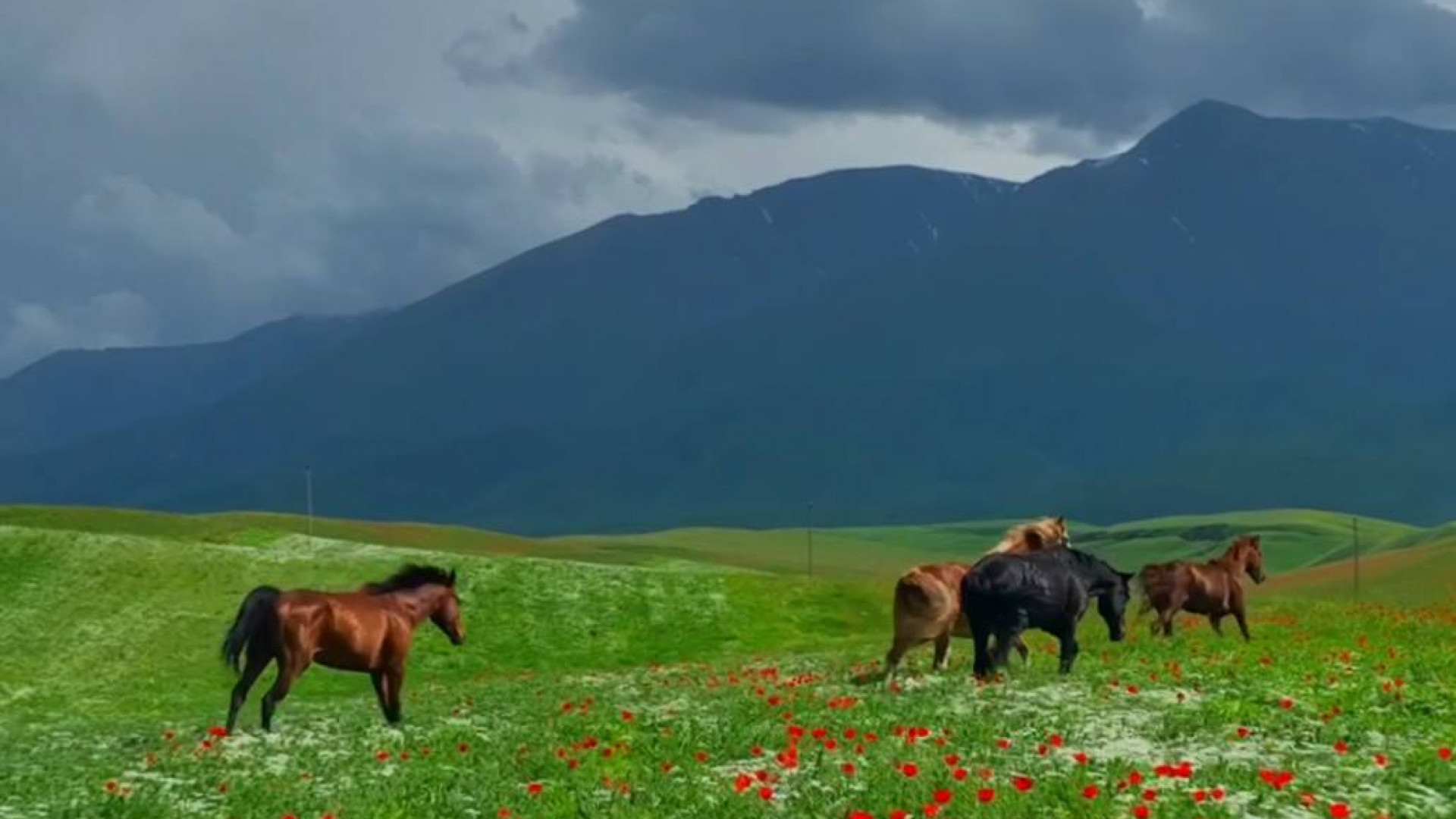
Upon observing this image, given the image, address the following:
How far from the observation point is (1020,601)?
100 ft

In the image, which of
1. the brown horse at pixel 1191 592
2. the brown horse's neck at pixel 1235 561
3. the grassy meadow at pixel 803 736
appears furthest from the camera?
the brown horse's neck at pixel 1235 561

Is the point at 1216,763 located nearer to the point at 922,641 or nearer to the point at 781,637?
the point at 922,641

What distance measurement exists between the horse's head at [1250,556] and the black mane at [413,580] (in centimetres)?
2467

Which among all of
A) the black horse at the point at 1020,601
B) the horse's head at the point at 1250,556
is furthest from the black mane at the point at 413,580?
the horse's head at the point at 1250,556

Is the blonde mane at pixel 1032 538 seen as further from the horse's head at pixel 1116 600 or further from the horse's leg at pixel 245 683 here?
the horse's leg at pixel 245 683

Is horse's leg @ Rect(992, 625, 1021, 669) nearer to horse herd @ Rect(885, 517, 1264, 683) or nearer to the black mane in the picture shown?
horse herd @ Rect(885, 517, 1264, 683)

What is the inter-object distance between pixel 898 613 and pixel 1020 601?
239 centimetres

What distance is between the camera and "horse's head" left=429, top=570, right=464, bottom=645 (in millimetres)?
30375

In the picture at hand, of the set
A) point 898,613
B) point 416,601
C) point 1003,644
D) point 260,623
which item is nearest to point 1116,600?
point 1003,644

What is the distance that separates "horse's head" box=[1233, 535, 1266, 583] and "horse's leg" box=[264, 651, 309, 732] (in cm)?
2808

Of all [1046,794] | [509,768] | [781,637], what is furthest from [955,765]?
[781,637]

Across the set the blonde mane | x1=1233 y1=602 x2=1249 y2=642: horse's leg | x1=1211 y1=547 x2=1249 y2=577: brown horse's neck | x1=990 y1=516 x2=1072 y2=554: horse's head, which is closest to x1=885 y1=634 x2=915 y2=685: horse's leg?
x1=990 y1=516 x2=1072 y2=554: horse's head

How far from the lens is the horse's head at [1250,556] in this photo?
45375mm

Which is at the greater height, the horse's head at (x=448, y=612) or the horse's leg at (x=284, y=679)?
the horse's head at (x=448, y=612)
